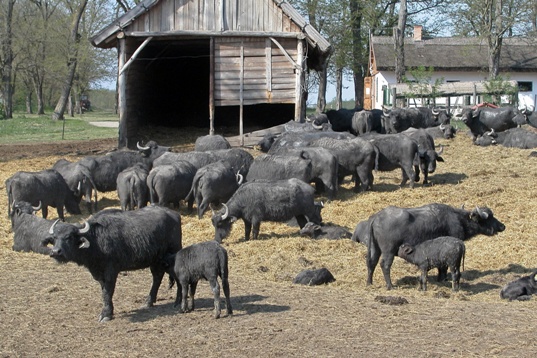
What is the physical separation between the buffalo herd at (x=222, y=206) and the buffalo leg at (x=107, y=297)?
0.6 inches

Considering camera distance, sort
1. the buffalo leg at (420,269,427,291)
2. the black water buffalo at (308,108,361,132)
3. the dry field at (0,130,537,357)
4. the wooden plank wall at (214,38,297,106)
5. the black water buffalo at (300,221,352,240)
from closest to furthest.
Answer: the dry field at (0,130,537,357), the buffalo leg at (420,269,427,291), the black water buffalo at (300,221,352,240), the wooden plank wall at (214,38,297,106), the black water buffalo at (308,108,361,132)

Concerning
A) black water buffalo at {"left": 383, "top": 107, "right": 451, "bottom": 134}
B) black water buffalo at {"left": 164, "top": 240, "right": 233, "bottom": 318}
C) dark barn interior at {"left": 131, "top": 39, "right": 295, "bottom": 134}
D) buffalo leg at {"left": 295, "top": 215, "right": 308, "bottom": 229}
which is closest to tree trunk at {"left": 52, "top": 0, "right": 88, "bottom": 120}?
dark barn interior at {"left": 131, "top": 39, "right": 295, "bottom": 134}

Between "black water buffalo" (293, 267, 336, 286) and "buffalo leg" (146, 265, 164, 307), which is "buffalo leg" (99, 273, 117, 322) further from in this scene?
"black water buffalo" (293, 267, 336, 286)

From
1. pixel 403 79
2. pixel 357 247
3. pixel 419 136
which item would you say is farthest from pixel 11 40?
pixel 357 247

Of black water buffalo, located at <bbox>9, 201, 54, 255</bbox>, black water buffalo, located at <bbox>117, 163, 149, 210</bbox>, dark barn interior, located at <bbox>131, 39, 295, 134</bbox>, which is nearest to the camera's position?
black water buffalo, located at <bbox>9, 201, 54, 255</bbox>

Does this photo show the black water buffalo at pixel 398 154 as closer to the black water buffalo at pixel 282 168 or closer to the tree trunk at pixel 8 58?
the black water buffalo at pixel 282 168

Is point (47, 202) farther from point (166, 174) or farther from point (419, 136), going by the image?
point (419, 136)

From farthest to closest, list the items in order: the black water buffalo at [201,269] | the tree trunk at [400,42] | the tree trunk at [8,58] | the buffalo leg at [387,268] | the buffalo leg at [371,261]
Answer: the tree trunk at [8,58] < the tree trunk at [400,42] < the buffalo leg at [371,261] < the buffalo leg at [387,268] < the black water buffalo at [201,269]

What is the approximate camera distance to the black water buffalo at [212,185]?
17.0 meters

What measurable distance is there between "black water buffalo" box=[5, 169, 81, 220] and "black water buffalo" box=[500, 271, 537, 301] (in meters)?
9.54

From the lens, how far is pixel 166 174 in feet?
56.4

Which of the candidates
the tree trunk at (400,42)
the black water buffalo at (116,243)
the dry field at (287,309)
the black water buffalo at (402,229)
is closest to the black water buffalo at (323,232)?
the dry field at (287,309)

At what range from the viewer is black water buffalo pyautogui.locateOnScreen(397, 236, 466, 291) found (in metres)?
11.6

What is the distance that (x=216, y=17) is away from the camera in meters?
26.8
